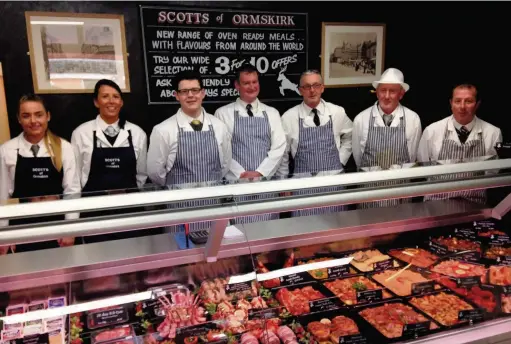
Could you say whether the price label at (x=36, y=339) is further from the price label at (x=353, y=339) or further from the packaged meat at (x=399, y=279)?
the packaged meat at (x=399, y=279)

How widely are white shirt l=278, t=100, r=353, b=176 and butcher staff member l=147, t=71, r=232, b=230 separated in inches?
35.0

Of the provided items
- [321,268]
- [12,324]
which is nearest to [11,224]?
[12,324]

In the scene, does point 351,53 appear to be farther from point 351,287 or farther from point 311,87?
point 351,287

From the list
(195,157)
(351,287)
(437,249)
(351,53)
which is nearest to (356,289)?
(351,287)

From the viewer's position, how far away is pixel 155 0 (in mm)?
4480

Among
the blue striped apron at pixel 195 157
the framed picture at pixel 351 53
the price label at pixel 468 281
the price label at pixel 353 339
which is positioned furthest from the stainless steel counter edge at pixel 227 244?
the framed picture at pixel 351 53

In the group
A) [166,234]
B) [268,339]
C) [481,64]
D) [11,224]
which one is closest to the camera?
[11,224]

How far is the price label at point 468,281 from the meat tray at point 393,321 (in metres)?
0.32

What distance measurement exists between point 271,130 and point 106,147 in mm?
1530

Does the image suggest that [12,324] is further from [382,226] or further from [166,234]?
[382,226]

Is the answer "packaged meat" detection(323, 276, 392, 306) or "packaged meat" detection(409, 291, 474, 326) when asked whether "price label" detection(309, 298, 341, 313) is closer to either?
"packaged meat" detection(323, 276, 392, 306)

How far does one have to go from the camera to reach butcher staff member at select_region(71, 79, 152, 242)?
372cm

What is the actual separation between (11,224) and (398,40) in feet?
17.5

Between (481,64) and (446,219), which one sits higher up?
(481,64)
